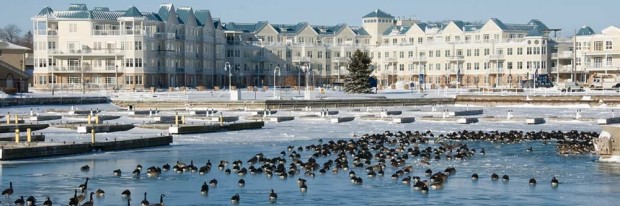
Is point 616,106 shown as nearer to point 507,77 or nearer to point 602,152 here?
point 602,152

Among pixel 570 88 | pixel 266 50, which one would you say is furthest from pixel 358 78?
pixel 266 50

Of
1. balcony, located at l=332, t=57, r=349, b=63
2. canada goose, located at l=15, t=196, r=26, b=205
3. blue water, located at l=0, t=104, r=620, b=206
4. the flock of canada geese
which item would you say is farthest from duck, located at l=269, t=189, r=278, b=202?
balcony, located at l=332, t=57, r=349, b=63

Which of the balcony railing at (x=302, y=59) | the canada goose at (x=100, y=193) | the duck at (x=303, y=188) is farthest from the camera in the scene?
the balcony railing at (x=302, y=59)

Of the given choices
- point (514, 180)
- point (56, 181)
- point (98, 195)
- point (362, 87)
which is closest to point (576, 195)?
point (514, 180)

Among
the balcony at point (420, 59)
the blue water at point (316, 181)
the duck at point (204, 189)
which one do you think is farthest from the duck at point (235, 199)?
the balcony at point (420, 59)

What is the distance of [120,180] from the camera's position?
107 ft

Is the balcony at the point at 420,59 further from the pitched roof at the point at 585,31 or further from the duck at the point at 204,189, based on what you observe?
the duck at the point at 204,189

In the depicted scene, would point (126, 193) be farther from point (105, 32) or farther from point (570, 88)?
point (105, 32)

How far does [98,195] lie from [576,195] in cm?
1279

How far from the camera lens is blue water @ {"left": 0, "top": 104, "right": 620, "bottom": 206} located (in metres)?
28.8

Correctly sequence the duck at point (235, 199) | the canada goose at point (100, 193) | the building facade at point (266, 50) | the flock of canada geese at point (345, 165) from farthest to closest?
the building facade at point (266, 50) < the flock of canada geese at point (345, 165) < the canada goose at point (100, 193) < the duck at point (235, 199)

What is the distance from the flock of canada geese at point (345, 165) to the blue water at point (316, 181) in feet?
0.80

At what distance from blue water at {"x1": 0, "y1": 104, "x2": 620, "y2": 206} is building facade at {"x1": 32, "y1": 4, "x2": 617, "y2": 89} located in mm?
62868

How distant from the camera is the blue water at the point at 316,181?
28844 mm
